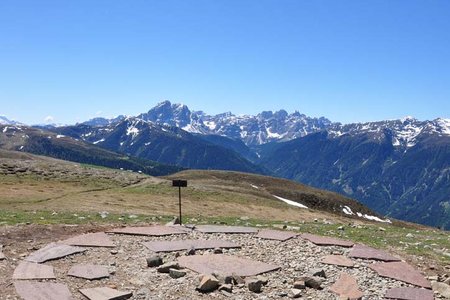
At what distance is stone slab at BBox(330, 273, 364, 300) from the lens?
11.2m

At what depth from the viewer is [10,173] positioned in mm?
52250

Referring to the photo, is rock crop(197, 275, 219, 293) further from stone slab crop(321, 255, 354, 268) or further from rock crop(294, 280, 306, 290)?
stone slab crop(321, 255, 354, 268)

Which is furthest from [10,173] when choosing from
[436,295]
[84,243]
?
[436,295]

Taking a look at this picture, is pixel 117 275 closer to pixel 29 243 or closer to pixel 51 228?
pixel 29 243

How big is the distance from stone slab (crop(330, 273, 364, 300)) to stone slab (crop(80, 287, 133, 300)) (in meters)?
5.30

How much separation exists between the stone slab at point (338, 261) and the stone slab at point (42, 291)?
778 centimetres

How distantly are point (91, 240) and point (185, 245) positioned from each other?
3.30 m

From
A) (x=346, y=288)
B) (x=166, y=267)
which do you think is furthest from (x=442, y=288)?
(x=166, y=267)

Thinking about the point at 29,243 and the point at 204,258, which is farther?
the point at 29,243

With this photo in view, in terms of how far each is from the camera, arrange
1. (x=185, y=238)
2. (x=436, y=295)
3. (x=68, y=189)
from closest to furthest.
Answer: (x=436, y=295) < (x=185, y=238) < (x=68, y=189)

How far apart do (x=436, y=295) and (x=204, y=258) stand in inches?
259

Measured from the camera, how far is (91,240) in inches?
601

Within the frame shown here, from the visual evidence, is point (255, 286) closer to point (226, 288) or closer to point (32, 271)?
point (226, 288)

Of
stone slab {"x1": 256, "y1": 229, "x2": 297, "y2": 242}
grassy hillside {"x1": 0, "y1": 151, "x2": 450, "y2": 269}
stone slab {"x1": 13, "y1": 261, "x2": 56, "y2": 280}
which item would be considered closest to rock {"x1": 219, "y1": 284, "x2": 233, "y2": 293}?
stone slab {"x1": 13, "y1": 261, "x2": 56, "y2": 280}
